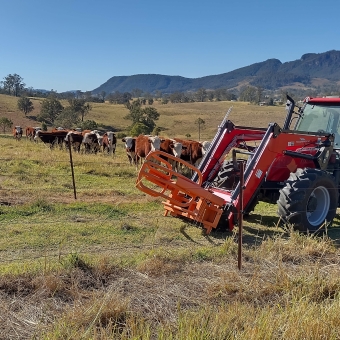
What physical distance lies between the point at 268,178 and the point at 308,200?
87 cm

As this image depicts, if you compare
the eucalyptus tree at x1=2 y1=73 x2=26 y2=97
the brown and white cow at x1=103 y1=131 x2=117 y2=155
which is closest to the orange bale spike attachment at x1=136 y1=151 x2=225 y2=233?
the brown and white cow at x1=103 y1=131 x2=117 y2=155

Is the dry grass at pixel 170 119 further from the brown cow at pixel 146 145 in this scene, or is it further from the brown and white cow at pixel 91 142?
the brown cow at pixel 146 145

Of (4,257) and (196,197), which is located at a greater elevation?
(196,197)

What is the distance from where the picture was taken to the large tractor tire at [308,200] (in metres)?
6.75

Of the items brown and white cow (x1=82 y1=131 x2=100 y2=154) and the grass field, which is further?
brown and white cow (x1=82 y1=131 x2=100 y2=154)

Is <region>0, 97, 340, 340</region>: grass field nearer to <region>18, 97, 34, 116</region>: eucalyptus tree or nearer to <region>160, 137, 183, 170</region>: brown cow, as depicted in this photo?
<region>160, 137, 183, 170</region>: brown cow

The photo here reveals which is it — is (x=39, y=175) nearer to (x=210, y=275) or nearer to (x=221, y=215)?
(x=221, y=215)

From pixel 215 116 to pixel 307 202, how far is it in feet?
234

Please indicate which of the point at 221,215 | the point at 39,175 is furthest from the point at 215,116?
the point at 221,215

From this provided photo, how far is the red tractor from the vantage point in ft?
22.2

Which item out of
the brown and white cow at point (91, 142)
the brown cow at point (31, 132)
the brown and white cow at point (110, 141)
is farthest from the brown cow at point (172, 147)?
the brown cow at point (31, 132)

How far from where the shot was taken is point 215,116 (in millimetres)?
77375

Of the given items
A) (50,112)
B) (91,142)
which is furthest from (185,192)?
(50,112)

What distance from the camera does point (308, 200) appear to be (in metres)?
7.00
